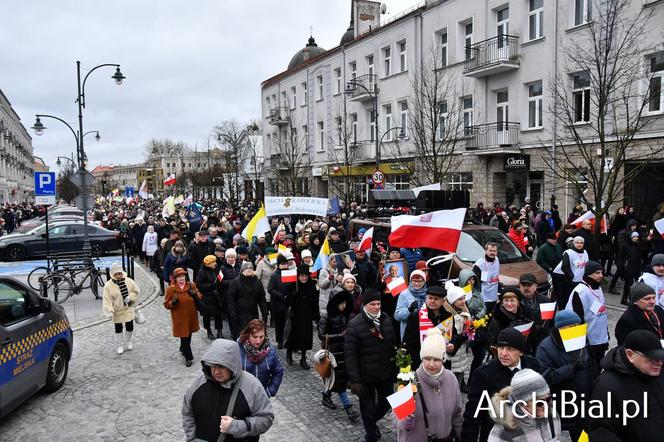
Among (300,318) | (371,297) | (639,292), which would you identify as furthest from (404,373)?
(300,318)

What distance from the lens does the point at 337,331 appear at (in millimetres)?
6672

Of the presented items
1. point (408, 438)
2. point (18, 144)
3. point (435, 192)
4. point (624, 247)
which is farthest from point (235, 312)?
point (18, 144)

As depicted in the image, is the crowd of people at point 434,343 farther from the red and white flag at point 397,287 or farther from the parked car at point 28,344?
the parked car at point 28,344

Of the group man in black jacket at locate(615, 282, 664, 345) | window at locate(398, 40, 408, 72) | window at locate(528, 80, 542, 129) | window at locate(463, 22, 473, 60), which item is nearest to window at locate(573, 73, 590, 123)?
window at locate(528, 80, 542, 129)

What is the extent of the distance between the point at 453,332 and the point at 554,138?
17749 mm

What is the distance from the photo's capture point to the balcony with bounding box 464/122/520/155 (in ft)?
79.9

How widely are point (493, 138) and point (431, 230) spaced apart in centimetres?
1789

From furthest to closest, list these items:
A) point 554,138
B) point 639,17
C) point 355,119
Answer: point 355,119, point 554,138, point 639,17

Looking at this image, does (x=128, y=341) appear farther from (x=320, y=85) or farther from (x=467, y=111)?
(x=320, y=85)

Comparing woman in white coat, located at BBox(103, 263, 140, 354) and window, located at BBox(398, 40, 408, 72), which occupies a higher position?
window, located at BBox(398, 40, 408, 72)

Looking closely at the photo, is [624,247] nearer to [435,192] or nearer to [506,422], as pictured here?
[435,192]

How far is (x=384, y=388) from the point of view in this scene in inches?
224

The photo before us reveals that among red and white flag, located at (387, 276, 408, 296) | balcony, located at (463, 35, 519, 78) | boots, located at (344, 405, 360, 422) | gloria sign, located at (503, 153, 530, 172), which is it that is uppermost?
balcony, located at (463, 35, 519, 78)

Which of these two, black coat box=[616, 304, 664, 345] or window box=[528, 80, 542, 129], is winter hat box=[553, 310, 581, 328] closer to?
black coat box=[616, 304, 664, 345]
